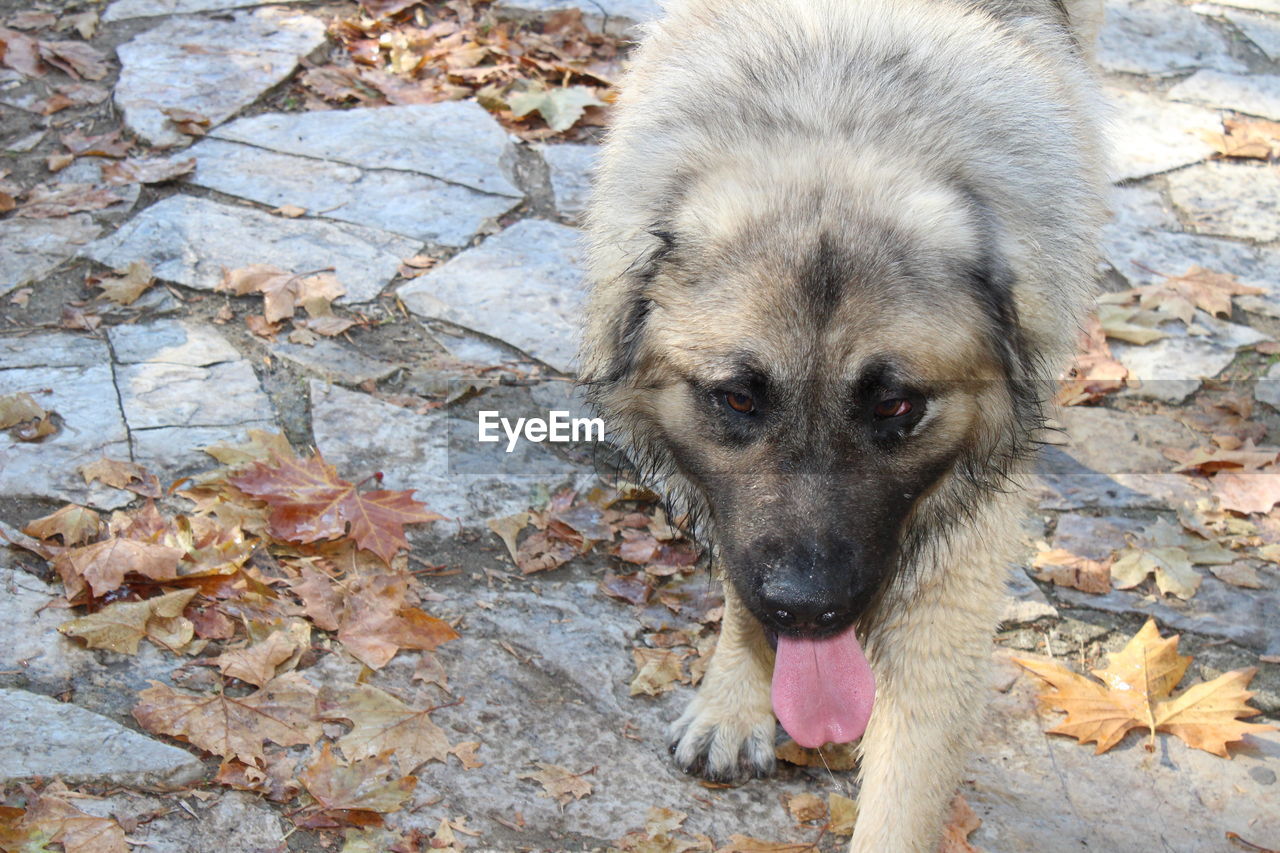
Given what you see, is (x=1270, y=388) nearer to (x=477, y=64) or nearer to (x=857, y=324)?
(x=857, y=324)

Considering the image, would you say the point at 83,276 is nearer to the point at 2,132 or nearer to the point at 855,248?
the point at 2,132

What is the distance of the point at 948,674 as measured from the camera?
2.78 meters

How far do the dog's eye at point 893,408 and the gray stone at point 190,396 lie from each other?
207 cm

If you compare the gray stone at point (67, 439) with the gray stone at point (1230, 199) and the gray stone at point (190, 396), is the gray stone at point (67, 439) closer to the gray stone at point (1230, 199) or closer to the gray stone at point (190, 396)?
the gray stone at point (190, 396)

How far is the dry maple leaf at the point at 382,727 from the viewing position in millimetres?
2809

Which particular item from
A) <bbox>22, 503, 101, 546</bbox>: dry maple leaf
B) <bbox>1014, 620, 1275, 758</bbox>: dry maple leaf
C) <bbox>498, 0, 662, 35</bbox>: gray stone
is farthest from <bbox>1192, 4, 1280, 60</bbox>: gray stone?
<bbox>22, 503, 101, 546</bbox>: dry maple leaf

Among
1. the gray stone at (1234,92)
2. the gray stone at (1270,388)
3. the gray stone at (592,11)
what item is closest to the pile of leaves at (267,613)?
the gray stone at (1270,388)

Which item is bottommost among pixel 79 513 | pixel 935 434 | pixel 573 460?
pixel 573 460

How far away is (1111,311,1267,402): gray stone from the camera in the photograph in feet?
14.9

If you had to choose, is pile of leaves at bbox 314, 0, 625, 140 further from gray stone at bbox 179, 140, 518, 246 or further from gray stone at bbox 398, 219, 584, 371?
gray stone at bbox 398, 219, 584, 371

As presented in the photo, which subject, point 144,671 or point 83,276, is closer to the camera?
point 144,671

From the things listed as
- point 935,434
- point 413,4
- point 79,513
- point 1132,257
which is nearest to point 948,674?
point 935,434

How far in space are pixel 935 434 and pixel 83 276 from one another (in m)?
3.04

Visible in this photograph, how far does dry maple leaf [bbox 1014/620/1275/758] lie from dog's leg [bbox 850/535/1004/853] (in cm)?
53
